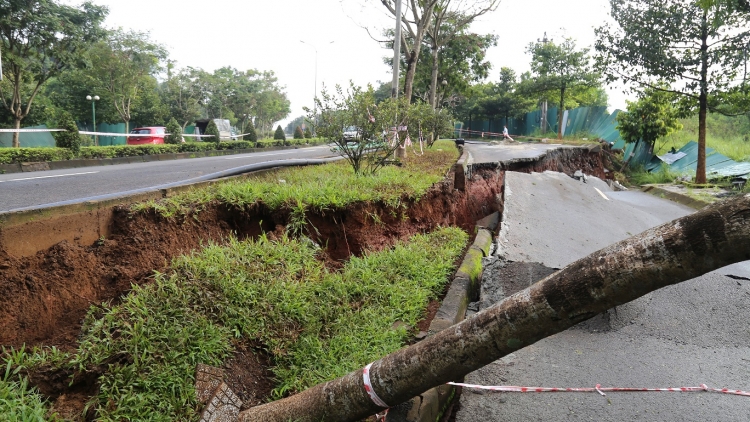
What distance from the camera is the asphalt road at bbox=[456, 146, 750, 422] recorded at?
2.98 meters

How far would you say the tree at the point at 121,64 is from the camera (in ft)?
77.6

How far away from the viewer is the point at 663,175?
16.0m

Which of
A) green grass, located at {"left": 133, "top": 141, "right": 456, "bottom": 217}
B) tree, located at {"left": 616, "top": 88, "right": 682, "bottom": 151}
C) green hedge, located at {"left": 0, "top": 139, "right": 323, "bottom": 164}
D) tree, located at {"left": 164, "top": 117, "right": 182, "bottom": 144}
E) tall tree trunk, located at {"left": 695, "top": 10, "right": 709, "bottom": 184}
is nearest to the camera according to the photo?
green grass, located at {"left": 133, "top": 141, "right": 456, "bottom": 217}

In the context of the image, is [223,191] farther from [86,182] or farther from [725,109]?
[725,109]

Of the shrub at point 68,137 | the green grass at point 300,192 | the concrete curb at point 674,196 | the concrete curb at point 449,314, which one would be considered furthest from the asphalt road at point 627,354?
the shrub at point 68,137

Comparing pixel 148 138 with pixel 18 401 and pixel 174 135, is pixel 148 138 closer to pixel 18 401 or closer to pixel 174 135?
pixel 174 135

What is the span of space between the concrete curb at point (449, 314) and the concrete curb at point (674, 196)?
7.16 m

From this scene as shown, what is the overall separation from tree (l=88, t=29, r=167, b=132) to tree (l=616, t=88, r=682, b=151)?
23.6 metres

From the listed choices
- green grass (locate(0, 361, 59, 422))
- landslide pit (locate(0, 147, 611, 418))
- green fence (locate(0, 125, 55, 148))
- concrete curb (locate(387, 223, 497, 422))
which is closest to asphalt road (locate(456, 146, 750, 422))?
concrete curb (locate(387, 223, 497, 422))

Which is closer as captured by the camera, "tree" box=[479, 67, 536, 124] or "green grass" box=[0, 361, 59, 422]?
"green grass" box=[0, 361, 59, 422]

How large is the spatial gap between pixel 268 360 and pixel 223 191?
2123 mm

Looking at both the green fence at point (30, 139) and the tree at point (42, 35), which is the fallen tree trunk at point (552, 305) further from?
the green fence at point (30, 139)

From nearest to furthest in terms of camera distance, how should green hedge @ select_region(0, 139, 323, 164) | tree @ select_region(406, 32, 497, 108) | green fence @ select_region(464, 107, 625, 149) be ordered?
green hedge @ select_region(0, 139, 323, 164), green fence @ select_region(464, 107, 625, 149), tree @ select_region(406, 32, 497, 108)

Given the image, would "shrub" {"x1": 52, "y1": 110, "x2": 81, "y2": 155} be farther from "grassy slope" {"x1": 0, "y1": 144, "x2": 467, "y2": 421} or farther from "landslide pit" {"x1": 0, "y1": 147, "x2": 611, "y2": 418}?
"landslide pit" {"x1": 0, "y1": 147, "x2": 611, "y2": 418}
